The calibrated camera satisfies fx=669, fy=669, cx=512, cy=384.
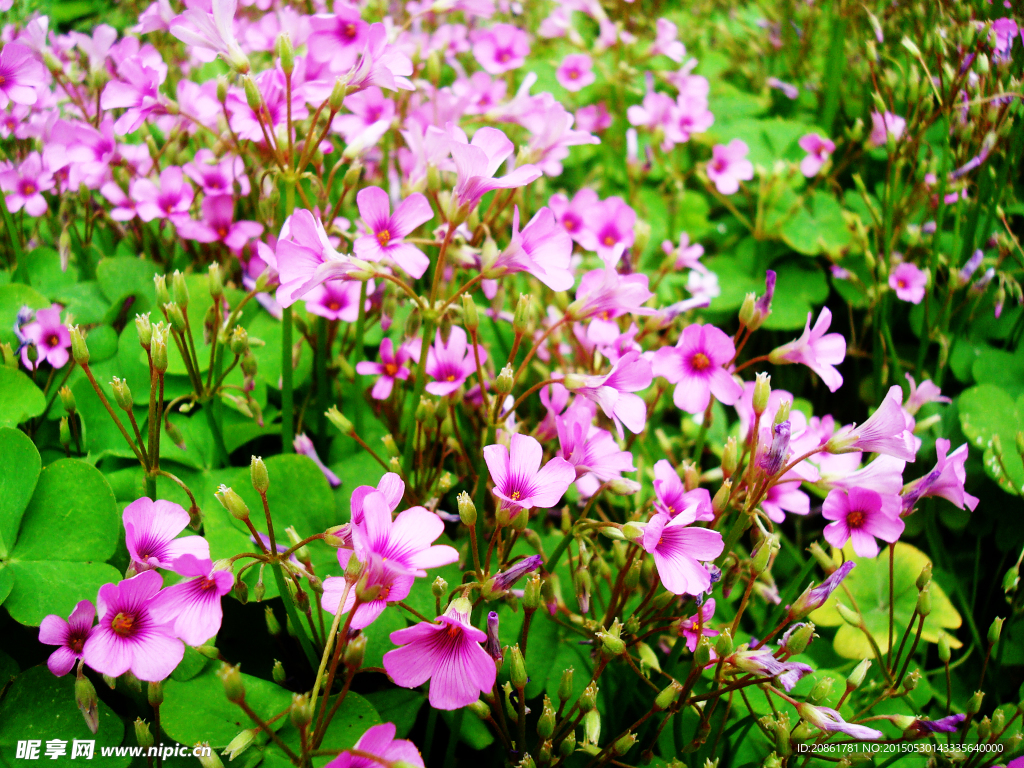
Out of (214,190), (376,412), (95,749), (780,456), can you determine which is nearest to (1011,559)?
(780,456)

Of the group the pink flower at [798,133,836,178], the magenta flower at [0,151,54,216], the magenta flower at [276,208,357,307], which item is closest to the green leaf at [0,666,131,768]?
the magenta flower at [276,208,357,307]

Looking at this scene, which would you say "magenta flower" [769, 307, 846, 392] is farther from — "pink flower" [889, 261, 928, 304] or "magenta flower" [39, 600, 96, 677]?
"magenta flower" [39, 600, 96, 677]

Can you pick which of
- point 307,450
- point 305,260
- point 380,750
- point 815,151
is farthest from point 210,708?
point 815,151

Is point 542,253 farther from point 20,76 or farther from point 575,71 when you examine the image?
point 575,71

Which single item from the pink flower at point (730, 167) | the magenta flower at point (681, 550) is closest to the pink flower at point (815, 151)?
the pink flower at point (730, 167)

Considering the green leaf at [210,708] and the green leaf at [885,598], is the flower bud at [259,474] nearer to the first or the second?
the green leaf at [210,708]
